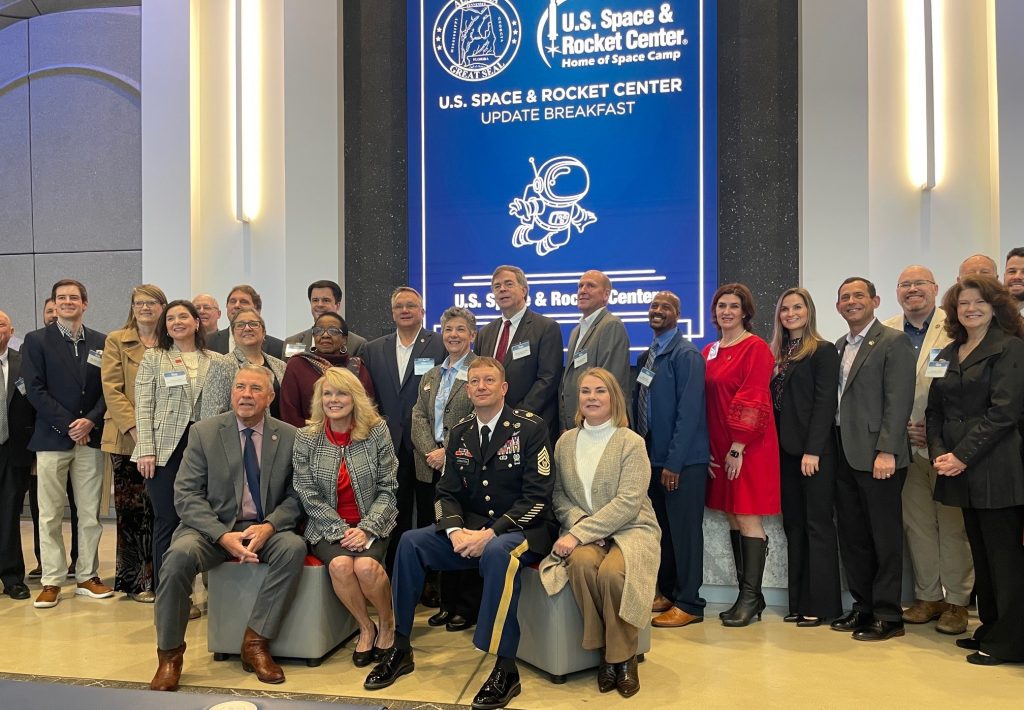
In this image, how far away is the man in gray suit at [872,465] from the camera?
359 centimetres

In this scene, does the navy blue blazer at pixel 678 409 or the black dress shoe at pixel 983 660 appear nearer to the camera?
the black dress shoe at pixel 983 660

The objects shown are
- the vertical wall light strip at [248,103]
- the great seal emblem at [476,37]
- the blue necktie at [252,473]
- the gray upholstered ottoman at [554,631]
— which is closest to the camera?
the gray upholstered ottoman at [554,631]

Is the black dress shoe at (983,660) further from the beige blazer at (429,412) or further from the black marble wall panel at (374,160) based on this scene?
the black marble wall panel at (374,160)

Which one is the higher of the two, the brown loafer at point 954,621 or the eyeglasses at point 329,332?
the eyeglasses at point 329,332

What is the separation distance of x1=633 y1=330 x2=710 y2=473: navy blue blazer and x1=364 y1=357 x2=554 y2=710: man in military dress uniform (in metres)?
0.81

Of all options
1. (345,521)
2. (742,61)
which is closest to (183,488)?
(345,521)

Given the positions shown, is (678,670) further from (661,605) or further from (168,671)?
(168,671)

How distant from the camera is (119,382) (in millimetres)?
4293

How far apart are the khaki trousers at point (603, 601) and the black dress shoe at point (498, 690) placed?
1.03 ft

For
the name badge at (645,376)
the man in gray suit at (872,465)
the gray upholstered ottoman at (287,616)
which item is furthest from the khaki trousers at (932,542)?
the gray upholstered ottoman at (287,616)

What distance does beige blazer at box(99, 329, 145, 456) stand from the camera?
4266 mm

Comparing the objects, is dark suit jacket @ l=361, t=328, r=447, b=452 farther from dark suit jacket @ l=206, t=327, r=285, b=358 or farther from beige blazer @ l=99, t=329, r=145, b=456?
beige blazer @ l=99, t=329, r=145, b=456

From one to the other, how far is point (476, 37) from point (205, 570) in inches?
179

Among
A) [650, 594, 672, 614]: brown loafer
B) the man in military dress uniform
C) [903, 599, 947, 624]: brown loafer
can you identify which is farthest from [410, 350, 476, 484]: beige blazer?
[903, 599, 947, 624]: brown loafer
